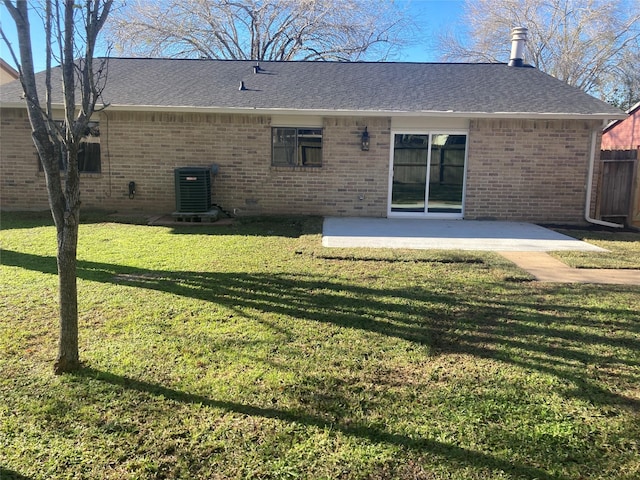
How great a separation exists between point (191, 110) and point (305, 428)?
955 centimetres

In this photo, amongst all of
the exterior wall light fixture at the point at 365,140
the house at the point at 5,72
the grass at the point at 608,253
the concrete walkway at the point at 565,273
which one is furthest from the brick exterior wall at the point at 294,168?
the house at the point at 5,72

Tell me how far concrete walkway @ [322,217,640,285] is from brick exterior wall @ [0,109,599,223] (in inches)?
Result: 31.5

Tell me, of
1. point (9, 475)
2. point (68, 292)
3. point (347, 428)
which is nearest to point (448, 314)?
point (347, 428)

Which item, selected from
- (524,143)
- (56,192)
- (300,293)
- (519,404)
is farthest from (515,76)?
(56,192)

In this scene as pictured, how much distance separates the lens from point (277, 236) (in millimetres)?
8906

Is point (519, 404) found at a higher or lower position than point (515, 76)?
lower

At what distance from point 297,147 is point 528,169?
5.45m

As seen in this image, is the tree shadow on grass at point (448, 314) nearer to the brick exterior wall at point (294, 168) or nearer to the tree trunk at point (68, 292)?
the tree trunk at point (68, 292)

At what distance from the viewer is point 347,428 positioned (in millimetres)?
2812

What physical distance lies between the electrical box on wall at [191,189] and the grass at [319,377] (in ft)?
14.2

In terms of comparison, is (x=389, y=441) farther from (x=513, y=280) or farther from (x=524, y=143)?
(x=524, y=143)

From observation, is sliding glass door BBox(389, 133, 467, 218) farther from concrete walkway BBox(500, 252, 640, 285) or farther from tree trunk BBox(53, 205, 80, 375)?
tree trunk BBox(53, 205, 80, 375)

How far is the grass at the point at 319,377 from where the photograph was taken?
8.32 ft

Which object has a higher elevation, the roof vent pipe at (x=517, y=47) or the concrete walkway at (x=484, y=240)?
the roof vent pipe at (x=517, y=47)
